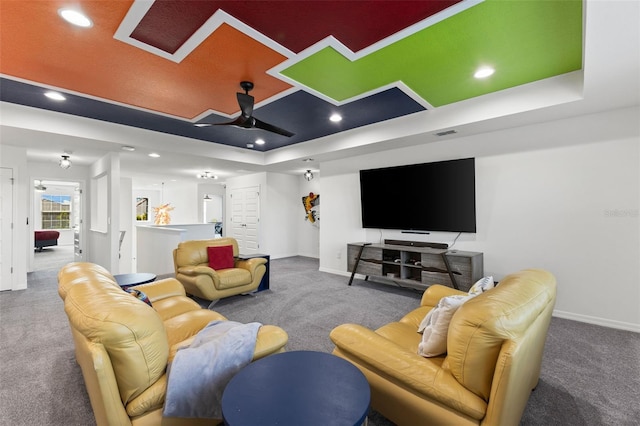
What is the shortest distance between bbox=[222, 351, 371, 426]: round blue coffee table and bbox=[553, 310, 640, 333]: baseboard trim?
3460 mm

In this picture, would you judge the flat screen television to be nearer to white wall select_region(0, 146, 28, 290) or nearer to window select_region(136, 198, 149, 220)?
white wall select_region(0, 146, 28, 290)

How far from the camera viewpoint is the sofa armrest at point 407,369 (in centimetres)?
128

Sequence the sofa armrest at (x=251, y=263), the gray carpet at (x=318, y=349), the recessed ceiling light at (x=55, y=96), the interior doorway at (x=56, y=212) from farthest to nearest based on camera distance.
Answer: the interior doorway at (x=56, y=212) → the sofa armrest at (x=251, y=263) → the recessed ceiling light at (x=55, y=96) → the gray carpet at (x=318, y=349)

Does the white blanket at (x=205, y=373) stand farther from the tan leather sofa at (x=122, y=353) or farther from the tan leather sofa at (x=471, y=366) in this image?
the tan leather sofa at (x=471, y=366)

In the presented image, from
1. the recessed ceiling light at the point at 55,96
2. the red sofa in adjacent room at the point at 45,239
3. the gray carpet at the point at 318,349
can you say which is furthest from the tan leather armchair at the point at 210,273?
the red sofa in adjacent room at the point at 45,239

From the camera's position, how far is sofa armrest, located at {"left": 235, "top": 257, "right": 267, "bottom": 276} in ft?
14.0

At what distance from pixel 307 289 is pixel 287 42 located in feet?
11.7

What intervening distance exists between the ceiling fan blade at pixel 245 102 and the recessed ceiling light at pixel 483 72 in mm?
2285

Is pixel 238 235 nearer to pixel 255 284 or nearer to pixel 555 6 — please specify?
pixel 255 284

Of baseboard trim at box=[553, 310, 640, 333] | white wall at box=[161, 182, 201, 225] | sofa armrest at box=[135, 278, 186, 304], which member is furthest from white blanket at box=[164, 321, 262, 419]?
white wall at box=[161, 182, 201, 225]

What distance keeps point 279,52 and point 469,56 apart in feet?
5.52

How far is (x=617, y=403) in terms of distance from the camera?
1.95 m

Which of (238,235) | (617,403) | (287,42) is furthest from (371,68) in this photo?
(238,235)

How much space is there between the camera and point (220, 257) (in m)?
4.32
